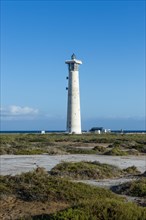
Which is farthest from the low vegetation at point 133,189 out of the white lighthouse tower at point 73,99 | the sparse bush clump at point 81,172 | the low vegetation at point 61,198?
the white lighthouse tower at point 73,99

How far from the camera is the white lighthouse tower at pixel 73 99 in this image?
220 ft

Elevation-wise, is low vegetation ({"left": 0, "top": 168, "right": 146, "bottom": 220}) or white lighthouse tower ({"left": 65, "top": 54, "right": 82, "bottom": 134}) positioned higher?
white lighthouse tower ({"left": 65, "top": 54, "right": 82, "bottom": 134})

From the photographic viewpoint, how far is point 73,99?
67.4 metres

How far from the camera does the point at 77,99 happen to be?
67.8 m

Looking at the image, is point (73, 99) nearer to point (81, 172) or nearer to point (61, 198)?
point (81, 172)

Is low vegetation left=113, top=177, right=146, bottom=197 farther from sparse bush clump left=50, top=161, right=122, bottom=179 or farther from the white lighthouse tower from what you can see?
the white lighthouse tower

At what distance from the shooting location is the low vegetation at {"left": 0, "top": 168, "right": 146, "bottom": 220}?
29.6 ft

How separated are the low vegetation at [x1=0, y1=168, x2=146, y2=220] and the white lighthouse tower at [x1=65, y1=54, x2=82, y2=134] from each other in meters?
53.0

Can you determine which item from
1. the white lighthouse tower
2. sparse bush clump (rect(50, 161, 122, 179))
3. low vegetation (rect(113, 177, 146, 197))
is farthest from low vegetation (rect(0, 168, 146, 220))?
the white lighthouse tower

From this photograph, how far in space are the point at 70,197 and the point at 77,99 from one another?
55.5 meters

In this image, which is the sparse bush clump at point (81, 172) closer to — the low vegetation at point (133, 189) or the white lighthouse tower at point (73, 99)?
the low vegetation at point (133, 189)

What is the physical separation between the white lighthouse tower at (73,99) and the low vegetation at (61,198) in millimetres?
53042

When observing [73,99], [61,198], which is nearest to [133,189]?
[61,198]

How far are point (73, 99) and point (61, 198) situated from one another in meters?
55.1
